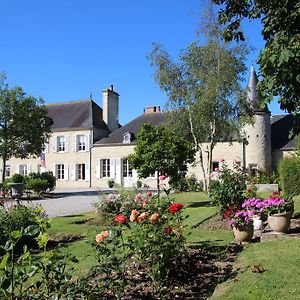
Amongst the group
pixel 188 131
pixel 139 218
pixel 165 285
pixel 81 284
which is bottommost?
pixel 165 285

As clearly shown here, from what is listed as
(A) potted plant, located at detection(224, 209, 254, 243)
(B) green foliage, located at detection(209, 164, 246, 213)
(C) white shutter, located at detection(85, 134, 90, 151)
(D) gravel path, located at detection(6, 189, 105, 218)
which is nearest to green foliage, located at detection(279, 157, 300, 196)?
(B) green foliage, located at detection(209, 164, 246, 213)

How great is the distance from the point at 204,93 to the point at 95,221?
967 centimetres

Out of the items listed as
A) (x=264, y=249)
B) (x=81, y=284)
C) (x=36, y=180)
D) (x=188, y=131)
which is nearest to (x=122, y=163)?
(x=36, y=180)

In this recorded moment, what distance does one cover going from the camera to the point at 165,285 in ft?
16.2

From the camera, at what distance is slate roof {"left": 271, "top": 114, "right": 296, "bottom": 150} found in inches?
1215

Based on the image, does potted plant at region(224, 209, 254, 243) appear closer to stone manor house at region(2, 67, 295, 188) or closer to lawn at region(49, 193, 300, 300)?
lawn at region(49, 193, 300, 300)

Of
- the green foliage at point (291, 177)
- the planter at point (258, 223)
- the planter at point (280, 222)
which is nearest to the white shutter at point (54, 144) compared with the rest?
the green foliage at point (291, 177)

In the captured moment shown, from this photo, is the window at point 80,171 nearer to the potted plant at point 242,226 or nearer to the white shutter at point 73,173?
the white shutter at point 73,173

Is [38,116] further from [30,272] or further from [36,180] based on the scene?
[30,272]

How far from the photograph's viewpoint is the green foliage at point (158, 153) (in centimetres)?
1606

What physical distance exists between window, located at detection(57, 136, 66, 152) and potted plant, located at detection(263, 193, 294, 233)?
108ft

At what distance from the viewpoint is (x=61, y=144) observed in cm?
3975

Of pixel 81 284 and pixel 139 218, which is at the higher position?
pixel 139 218

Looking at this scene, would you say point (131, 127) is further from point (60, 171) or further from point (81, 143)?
point (60, 171)
